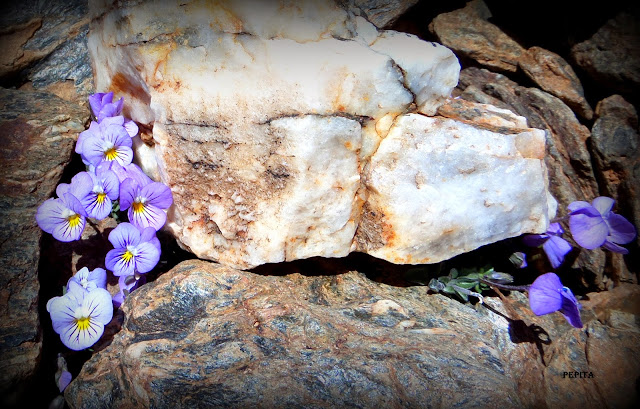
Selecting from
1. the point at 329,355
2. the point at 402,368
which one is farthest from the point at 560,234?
the point at 329,355

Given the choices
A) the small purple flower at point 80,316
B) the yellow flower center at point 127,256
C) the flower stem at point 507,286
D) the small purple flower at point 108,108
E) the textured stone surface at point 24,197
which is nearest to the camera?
the textured stone surface at point 24,197

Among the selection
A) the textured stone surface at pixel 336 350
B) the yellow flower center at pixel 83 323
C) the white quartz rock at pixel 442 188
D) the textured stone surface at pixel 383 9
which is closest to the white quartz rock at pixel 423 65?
the white quartz rock at pixel 442 188

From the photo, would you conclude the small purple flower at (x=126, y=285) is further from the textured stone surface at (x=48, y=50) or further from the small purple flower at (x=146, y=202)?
the textured stone surface at (x=48, y=50)

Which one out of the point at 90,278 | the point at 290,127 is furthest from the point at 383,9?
the point at 90,278

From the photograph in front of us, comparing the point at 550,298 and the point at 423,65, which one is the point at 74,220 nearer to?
the point at 423,65

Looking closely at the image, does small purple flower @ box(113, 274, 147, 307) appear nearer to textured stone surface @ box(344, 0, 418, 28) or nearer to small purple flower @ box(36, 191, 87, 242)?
small purple flower @ box(36, 191, 87, 242)

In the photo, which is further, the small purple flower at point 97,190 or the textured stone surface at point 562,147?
the textured stone surface at point 562,147

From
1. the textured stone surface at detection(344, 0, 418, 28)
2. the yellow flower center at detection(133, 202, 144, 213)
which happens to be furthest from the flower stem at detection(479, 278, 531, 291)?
the yellow flower center at detection(133, 202, 144, 213)

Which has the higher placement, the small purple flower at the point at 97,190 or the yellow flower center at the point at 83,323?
the small purple flower at the point at 97,190
